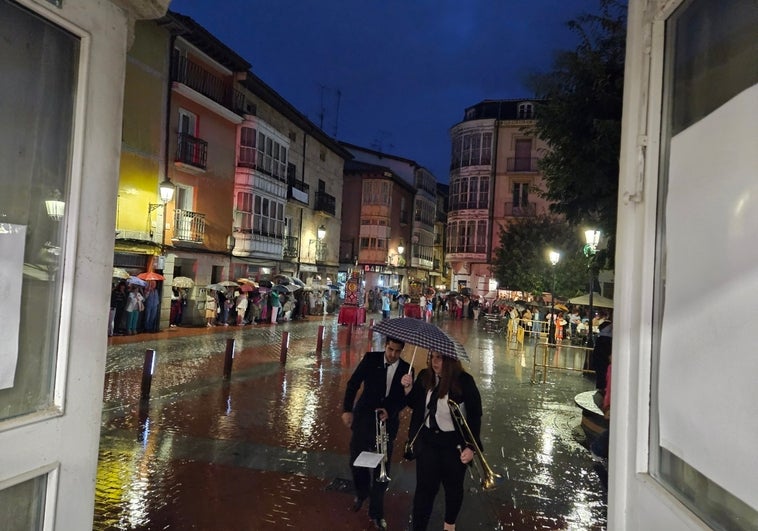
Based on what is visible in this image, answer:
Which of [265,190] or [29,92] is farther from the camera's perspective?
[265,190]

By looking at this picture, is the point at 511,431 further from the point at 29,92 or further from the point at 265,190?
the point at 265,190

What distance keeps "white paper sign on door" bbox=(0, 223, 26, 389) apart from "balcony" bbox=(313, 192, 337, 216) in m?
35.8

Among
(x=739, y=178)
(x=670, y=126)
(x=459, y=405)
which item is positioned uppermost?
(x=670, y=126)

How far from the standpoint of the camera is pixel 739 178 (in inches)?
53.9

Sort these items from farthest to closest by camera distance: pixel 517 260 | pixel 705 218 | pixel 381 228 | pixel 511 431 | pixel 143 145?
pixel 381 228, pixel 517 260, pixel 143 145, pixel 511 431, pixel 705 218

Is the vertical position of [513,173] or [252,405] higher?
[513,173]

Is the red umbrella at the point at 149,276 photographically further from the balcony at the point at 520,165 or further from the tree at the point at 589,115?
the balcony at the point at 520,165

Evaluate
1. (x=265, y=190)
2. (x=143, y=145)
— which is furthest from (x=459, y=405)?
(x=265, y=190)

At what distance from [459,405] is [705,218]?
3.06m

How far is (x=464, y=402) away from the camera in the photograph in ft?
14.1

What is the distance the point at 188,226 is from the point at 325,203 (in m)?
16.2

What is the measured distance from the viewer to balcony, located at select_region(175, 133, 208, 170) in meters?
22.1

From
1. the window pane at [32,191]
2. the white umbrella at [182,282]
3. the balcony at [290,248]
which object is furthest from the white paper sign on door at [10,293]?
the balcony at [290,248]

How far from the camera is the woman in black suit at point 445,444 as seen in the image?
425cm
